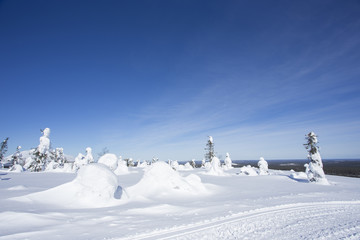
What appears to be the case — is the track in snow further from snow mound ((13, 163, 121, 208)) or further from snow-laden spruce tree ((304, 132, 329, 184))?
snow-laden spruce tree ((304, 132, 329, 184))

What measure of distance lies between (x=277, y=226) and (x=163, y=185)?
11157mm

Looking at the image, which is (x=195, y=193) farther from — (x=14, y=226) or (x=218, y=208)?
(x=14, y=226)

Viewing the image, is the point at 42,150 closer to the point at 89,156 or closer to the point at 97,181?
the point at 89,156

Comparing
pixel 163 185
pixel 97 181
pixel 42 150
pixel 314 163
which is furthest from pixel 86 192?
pixel 42 150

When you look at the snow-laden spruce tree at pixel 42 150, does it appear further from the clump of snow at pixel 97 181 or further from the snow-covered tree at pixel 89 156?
the clump of snow at pixel 97 181

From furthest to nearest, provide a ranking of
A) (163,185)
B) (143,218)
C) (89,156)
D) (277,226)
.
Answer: (89,156) → (163,185) → (143,218) → (277,226)

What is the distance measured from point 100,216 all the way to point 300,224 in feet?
30.5

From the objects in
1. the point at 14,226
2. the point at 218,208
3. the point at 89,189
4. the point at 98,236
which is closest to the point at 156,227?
the point at 98,236

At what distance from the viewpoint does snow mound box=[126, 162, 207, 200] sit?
1612 cm

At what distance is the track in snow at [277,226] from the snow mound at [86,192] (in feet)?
22.6

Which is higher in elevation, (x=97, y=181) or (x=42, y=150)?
(x=42, y=150)

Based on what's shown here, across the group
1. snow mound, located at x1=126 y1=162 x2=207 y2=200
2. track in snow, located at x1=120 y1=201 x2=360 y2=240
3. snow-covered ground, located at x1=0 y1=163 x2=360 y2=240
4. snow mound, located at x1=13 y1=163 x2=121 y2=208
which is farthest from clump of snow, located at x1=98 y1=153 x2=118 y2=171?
track in snow, located at x1=120 y1=201 x2=360 y2=240

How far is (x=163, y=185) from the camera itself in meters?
17.4

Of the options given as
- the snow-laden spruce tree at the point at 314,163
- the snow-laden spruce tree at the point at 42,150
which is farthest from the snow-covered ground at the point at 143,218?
the snow-laden spruce tree at the point at 42,150
